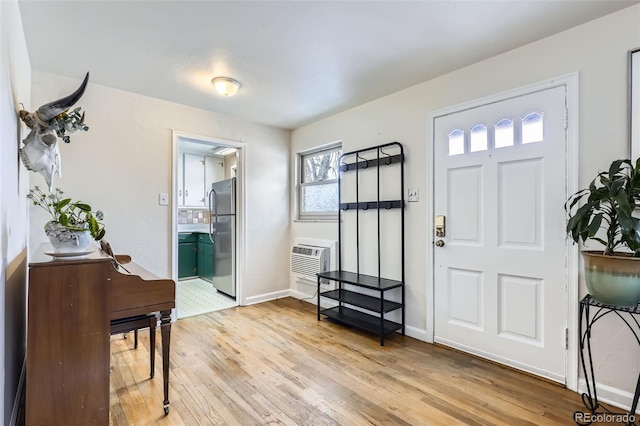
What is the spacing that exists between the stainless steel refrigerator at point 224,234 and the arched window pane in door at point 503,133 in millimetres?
2958

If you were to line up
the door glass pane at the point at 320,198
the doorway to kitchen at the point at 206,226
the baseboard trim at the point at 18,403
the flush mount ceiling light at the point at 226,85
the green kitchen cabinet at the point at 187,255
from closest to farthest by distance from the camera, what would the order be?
1. the baseboard trim at the point at 18,403
2. the flush mount ceiling light at the point at 226,85
3. the doorway to kitchen at the point at 206,226
4. the door glass pane at the point at 320,198
5. the green kitchen cabinet at the point at 187,255

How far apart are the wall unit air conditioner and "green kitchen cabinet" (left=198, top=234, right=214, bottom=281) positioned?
1796mm

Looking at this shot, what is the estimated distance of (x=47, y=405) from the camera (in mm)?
1432

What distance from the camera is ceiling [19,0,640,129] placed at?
181 cm

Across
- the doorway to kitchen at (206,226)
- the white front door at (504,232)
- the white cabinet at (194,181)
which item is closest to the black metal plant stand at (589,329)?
the white front door at (504,232)

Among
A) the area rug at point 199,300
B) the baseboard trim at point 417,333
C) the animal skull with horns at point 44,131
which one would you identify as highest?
the animal skull with horns at point 44,131

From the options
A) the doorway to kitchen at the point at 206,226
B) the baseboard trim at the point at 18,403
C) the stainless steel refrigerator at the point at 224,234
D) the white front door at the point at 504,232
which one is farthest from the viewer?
the stainless steel refrigerator at the point at 224,234

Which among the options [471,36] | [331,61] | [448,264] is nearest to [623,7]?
[471,36]

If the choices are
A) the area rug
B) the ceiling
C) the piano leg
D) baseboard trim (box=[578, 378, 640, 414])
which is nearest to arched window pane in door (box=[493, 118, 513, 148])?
the ceiling

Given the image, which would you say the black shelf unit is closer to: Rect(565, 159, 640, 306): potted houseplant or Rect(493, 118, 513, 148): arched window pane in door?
Rect(493, 118, 513, 148): arched window pane in door

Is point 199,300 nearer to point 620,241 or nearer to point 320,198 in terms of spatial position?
point 320,198

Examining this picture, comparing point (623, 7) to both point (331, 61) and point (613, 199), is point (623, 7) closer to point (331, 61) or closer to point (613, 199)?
point (613, 199)

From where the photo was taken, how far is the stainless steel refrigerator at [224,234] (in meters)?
4.06

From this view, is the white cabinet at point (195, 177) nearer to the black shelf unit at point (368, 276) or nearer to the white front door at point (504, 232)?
the black shelf unit at point (368, 276)
